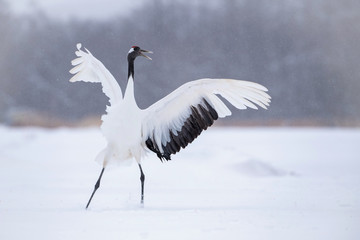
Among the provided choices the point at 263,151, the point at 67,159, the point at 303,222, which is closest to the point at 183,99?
the point at 303,222

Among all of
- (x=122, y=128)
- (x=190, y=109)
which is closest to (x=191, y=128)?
(x=190, y=109)

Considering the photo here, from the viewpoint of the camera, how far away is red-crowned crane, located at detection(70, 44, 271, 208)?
3912 mm

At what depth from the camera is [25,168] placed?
727 centimetres

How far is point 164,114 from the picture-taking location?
4.15 m

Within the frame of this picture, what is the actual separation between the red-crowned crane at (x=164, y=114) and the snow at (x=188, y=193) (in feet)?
1.51

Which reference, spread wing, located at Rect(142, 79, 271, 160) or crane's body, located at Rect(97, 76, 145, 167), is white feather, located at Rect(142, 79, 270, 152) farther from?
crane's body, located at Rect(97, 76, 145, 167)

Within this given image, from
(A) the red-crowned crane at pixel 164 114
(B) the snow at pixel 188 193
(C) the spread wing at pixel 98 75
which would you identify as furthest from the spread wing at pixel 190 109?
(B) the snow at pixel 188 193

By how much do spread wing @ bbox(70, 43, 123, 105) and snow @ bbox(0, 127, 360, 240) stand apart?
35.2 inches

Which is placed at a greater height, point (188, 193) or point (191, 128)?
point (191, 128)

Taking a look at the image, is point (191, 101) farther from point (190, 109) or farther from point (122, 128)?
point (122, 128)

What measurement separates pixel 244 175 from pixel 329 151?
11.9ft

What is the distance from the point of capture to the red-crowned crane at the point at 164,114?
391 cm

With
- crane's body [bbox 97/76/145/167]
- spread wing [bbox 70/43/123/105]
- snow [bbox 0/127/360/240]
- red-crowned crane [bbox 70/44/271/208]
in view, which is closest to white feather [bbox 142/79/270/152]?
red-crowned crane [bbox 70/44/271/208]

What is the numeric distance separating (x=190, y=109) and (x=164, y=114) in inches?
8.5
